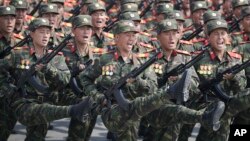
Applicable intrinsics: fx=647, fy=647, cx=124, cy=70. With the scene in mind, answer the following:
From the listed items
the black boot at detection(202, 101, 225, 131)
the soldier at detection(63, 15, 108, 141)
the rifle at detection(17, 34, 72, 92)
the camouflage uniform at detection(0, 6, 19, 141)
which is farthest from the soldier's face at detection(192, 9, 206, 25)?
the black boot at detection(202, 101, 225, 131)

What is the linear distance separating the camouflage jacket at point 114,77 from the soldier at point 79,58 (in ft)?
1.48

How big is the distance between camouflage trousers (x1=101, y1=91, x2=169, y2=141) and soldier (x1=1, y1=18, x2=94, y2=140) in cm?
89

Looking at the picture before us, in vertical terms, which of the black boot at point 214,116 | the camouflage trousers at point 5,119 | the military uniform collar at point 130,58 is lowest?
the camouflage trousers at point 5,119

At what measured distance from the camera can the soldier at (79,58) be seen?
1098 cm

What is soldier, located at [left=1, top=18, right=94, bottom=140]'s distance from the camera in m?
10.3

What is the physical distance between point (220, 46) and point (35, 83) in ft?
10.6

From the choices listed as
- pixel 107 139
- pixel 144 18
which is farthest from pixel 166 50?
pixel 144 18

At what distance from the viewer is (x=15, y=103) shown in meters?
10.8

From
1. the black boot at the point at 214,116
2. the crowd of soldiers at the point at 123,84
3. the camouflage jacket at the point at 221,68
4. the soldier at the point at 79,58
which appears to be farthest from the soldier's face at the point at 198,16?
the black boot at the point at 214,116

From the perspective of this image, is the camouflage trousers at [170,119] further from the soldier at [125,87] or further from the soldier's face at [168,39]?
the soldier's face at [168,39]

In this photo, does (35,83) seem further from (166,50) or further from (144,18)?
(144,18)

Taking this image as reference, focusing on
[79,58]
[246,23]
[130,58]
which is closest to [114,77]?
[130,58]

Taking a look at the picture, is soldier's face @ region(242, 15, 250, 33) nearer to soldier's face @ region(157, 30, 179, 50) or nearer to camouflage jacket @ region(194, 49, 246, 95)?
camouflage jacket @ region(194, 49, 246, 95)

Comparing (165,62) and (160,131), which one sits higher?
(165,62)
